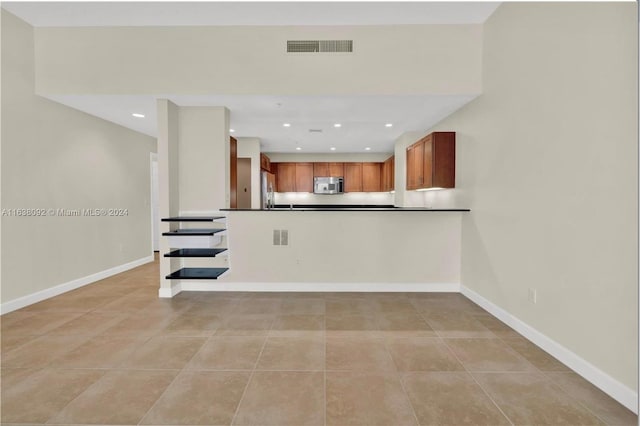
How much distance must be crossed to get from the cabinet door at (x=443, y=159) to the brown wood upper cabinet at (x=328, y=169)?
372cm

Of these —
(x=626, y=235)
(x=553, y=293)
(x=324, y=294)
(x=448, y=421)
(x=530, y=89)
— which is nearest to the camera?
(x=448, y=421)

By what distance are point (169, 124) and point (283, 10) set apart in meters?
1.82

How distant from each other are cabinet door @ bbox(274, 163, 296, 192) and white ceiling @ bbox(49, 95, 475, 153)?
1832mm

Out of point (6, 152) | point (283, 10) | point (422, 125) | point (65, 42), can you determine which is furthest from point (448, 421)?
point (65, 42)

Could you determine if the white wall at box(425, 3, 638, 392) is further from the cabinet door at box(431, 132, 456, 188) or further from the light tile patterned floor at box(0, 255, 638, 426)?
the cabinet door at box(431, 132, 456, 188)

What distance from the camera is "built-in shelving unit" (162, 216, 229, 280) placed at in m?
3.40

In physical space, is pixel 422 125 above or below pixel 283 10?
below

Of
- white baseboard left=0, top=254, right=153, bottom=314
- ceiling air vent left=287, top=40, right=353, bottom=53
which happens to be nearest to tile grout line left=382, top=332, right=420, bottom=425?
ceiling air vent left=287, top=40, right=353, bottom=53

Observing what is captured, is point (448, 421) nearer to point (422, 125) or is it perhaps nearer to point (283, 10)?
point (283, 10)

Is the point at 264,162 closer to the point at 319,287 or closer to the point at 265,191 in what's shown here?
the point at 265,191

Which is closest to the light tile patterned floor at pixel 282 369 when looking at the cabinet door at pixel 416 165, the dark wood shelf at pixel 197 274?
the dark wood shelf at pixel 197 274

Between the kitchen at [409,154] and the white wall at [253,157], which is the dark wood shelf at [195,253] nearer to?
the kitchen at [409,154]

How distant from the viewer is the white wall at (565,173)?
5.84ft

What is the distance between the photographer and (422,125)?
15.4 feet
